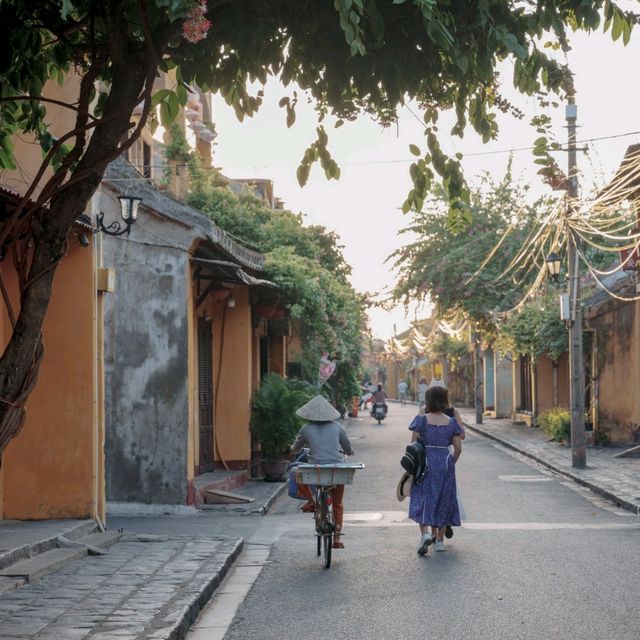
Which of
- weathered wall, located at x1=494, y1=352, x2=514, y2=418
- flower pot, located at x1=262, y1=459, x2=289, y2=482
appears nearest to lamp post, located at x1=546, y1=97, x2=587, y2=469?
flower pot, located at x1=262, y1=459, x2=289, y2=482

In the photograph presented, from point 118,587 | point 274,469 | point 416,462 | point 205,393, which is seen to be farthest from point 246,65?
point 274,469

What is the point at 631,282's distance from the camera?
27.0 m

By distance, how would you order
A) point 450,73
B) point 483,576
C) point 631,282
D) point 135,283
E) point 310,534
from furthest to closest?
point 631,282 → point 135,283 → point 310,534 → point 483,576 → point 450,73

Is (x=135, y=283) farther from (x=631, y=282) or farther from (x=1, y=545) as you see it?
(x=631, y=282)

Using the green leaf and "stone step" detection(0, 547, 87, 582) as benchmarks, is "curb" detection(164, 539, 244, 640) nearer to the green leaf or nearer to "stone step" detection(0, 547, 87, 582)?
"stone step" detection(0, 547, 87, 582)

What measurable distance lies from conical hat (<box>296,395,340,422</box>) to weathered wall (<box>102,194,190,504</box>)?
4325mm

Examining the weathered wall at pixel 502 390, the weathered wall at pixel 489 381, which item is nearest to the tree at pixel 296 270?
the weathered wall at pixel 502 390

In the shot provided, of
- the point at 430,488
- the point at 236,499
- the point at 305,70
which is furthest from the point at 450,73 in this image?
the point at 236,499

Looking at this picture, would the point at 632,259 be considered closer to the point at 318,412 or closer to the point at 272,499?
the point at 272,499

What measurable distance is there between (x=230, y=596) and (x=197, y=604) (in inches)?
35.1

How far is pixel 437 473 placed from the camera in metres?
11.9

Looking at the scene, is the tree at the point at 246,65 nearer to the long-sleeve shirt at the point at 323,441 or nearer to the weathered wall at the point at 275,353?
the long-sleeve shirt at the point at 323,441

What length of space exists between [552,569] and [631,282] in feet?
58.4

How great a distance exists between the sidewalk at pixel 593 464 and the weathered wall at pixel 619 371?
715 millimetres
